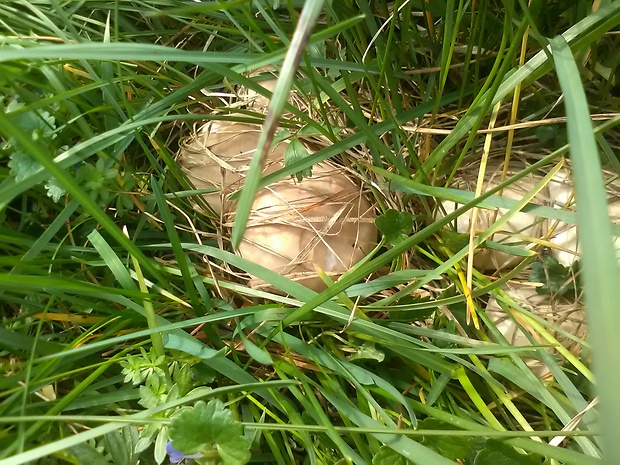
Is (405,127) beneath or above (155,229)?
above

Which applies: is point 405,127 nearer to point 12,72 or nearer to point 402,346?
point 402,346

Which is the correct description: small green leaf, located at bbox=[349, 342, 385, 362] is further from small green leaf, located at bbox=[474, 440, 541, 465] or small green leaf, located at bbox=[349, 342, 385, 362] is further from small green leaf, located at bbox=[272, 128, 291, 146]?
small green leaf, located at bbox=[272, 128, 291, 146]

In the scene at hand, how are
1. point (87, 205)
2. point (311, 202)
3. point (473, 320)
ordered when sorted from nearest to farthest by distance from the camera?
point (87, 205) → point (473, 320) → point (311, 202)

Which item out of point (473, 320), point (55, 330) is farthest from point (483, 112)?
point (55, 330)

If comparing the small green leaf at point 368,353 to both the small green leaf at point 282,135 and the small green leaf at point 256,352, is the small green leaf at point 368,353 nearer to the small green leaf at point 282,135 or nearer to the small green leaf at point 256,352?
the small green leaf at point 256,352

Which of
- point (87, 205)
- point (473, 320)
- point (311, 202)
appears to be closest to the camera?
point (87, 205)

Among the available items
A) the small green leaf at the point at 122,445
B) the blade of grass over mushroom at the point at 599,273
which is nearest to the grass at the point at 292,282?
the small green leaf at the point at 122,445

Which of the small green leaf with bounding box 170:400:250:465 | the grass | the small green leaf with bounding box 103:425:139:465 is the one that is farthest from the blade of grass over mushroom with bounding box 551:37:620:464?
the small green leaf with bounding box 103:425:139:465
